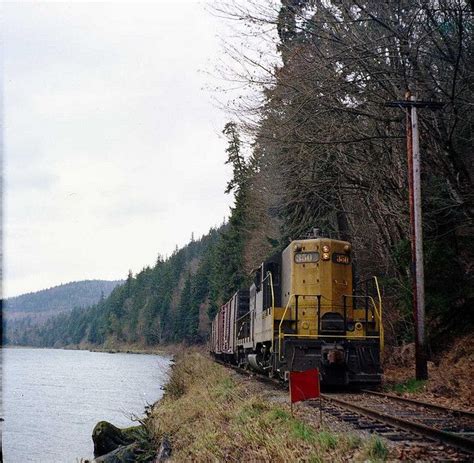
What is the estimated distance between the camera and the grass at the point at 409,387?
41.8 feet

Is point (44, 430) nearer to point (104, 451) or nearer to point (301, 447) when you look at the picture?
point (104, 451)

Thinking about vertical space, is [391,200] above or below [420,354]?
above

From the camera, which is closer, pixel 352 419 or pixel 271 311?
pixel 352 419

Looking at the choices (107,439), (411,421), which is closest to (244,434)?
(411,421)

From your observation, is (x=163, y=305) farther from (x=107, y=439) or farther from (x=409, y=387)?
(x=409, y=387)

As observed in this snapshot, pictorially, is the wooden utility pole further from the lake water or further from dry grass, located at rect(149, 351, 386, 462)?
the lake water

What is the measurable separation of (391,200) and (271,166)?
4011 mm

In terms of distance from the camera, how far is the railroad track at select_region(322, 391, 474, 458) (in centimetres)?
691

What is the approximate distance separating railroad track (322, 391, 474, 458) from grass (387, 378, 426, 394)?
1085 millimetres

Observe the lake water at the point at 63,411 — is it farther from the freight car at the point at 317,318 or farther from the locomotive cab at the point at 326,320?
the locomotive cab at the point at 326,320

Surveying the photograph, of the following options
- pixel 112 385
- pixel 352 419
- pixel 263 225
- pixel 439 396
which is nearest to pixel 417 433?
pixel 352 419

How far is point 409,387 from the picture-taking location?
515 inches

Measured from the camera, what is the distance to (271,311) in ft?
45.3

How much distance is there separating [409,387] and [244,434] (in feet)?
20.8
